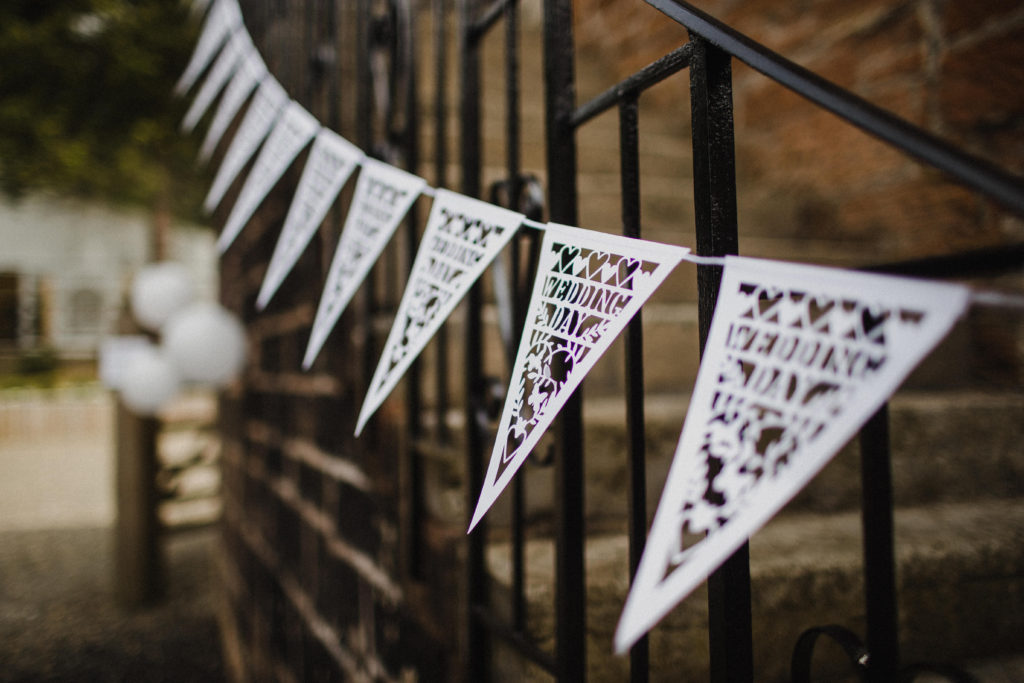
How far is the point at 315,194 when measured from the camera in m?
1.01

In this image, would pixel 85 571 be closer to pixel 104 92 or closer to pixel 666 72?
pixel 104 92

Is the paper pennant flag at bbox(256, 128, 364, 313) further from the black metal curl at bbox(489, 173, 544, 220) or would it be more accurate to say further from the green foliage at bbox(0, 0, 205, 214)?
the green foliage at bbox(0, 0, 205, 214)

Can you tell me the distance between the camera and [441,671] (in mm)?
1063

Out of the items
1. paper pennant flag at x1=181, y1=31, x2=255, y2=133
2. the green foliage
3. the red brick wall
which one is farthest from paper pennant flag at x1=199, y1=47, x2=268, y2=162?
the green foliage

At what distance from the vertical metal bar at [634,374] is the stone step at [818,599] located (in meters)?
0.27

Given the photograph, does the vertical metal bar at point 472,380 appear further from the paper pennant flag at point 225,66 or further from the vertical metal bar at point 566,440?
the paper pennant flag at point 225,66

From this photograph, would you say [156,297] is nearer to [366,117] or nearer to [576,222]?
[366,117]

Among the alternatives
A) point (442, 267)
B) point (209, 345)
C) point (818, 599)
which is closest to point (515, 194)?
point (442, 267)

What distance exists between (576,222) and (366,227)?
1.02 ft

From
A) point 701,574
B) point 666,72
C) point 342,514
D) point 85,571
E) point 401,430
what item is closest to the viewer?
point 701,574

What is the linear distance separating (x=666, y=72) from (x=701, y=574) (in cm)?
47

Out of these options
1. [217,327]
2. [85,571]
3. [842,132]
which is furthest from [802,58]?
[85,571]

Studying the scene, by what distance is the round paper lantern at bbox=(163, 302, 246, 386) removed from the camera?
309 cm

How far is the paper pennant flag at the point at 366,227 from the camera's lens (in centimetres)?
80
